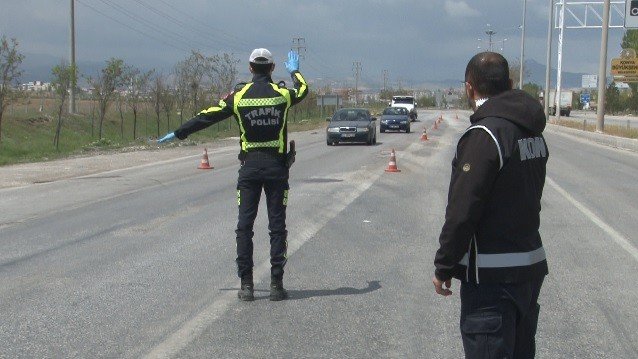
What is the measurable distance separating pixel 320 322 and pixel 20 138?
113 feet

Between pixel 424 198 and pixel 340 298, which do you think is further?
pixel 424 198

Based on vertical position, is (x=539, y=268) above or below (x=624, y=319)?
above

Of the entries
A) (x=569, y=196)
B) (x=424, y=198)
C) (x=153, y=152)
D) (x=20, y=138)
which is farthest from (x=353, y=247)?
(x=20, y=138)

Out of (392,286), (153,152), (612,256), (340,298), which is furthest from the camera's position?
(153,152)

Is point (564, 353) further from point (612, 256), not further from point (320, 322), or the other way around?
point (612, 256)

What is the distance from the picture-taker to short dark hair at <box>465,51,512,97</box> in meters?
3.64

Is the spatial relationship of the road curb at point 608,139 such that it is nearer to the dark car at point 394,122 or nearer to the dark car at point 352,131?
the dark car at point 394,122

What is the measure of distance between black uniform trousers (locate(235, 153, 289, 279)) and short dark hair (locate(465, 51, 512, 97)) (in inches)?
132

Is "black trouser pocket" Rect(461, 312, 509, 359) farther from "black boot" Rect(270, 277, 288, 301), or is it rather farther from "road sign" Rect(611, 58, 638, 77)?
"road sign" Rect(611, 58, 638, 77)

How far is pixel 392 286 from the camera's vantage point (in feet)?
25.3

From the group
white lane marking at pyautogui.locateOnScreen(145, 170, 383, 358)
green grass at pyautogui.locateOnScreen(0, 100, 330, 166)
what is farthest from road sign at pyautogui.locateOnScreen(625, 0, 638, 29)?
white lane marking at pyautogui.locateOnScreen(145, 170, 383, 358)

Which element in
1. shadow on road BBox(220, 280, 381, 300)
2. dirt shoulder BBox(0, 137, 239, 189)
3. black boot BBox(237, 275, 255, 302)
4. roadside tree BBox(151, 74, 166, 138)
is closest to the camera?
black boot BBox(237, 275, 255, 302)

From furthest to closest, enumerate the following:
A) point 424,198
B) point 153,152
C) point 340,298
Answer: point 153,152 < point 424,198 < point 340,298

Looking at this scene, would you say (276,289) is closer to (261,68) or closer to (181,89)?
(261,68)
